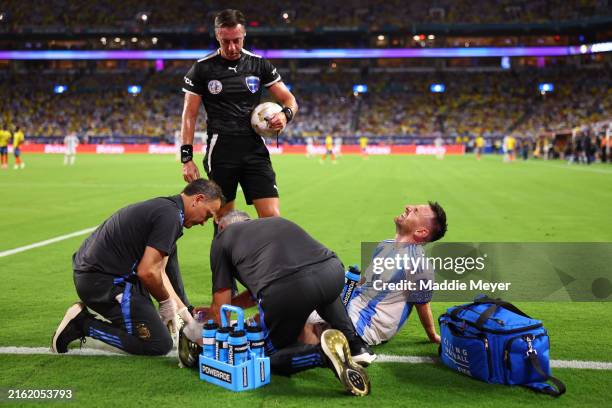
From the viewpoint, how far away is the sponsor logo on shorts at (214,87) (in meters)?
6.21

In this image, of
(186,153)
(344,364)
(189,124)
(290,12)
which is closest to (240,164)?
(186,153)

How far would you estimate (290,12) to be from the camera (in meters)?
76.0

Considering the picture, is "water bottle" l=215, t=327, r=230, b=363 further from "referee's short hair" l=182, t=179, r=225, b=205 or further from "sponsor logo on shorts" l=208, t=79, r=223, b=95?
"sponsor logo on shorts" l=208, t=79, r=223, b=95

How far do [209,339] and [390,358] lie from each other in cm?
141

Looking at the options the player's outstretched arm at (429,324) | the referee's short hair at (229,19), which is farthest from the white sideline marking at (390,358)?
the referee's short hair at (229,19)

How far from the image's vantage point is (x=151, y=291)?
4.95m

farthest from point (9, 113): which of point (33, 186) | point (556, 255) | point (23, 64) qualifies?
point (556, 255)

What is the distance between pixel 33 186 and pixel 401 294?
18.6 m

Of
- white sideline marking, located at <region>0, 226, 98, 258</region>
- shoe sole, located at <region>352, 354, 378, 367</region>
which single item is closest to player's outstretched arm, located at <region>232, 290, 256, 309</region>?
shoe sole, located at <region>352, 354, 378, 367</region>

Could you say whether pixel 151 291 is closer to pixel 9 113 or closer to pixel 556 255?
pixel 556 255

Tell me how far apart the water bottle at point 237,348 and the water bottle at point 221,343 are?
0.05m

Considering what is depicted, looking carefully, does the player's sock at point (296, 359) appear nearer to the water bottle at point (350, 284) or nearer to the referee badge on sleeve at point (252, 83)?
the water bottle at point (350, 284)

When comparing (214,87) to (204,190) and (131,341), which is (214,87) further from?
(131,341)

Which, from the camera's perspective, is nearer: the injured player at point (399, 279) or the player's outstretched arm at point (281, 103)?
the injured player at point (399, 279)
